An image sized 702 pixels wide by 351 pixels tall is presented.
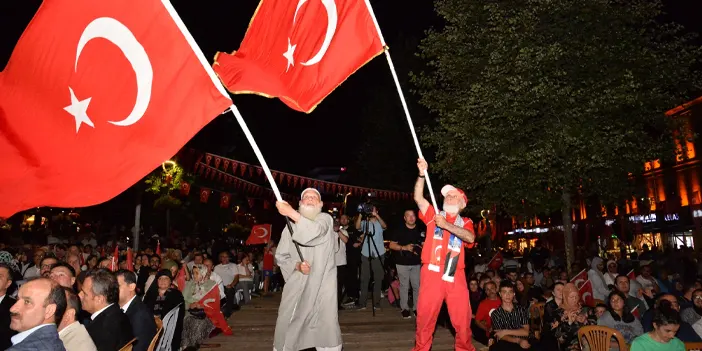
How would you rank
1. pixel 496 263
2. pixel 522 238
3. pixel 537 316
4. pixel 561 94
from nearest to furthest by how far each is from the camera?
pixel 537 316, pixel 561 94, pixel 496 263, pixel 522 238

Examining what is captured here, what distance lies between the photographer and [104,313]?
187 inches

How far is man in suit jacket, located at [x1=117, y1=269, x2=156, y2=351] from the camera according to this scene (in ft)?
17.8

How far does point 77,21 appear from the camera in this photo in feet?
16.1

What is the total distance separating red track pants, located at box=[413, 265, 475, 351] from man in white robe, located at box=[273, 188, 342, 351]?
102 cm

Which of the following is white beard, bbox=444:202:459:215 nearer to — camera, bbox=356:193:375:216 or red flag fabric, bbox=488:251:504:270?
camera, bbox=356:193:375:216

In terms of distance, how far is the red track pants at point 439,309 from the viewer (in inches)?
245

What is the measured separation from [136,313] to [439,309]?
Result: 325cm

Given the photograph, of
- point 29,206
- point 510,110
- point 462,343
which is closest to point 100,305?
point 29,206

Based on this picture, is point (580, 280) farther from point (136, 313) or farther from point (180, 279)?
point (136, 313)

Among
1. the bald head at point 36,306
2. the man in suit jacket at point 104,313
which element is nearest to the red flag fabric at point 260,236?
the man in suit jacket at point 104,313

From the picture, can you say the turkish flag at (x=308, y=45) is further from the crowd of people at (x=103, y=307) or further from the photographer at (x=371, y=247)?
the photographer at (x=371, y=247)

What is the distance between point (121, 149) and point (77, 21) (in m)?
1.25

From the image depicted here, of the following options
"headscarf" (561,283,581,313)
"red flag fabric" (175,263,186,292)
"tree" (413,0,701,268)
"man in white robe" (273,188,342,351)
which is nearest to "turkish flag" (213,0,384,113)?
"man in white robe" (273,188,342,351)

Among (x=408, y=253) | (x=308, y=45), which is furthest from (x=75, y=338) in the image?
(x=408, y=253)
